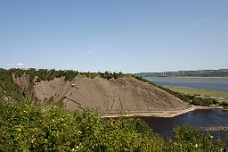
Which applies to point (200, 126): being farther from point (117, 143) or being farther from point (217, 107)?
point (117, 143)

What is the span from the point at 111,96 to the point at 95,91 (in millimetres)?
6246

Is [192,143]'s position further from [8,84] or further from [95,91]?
[8,84]

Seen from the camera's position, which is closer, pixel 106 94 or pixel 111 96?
pixel 106 94

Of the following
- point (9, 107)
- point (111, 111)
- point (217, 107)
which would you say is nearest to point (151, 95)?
point (111, 111)

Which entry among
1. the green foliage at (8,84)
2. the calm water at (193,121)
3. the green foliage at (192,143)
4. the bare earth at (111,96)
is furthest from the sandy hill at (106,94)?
the green foliage at (192,143)

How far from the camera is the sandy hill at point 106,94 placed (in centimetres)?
8538

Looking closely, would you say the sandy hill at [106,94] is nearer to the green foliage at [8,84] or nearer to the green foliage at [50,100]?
the green foliage at [50,100]

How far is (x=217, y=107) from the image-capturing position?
93875mm

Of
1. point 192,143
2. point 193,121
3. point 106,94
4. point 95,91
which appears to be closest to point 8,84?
point 95,91

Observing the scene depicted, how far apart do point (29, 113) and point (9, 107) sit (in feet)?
17.9

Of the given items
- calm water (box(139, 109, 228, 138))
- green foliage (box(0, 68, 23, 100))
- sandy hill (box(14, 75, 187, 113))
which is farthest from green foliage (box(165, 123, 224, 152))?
green foliage (box(0, 68, 23, 100))

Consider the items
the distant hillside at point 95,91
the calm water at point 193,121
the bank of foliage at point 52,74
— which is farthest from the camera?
the bank of foliage at point 52,74

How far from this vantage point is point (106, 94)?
8856cm

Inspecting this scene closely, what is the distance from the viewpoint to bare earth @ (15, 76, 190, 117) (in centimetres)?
8456
